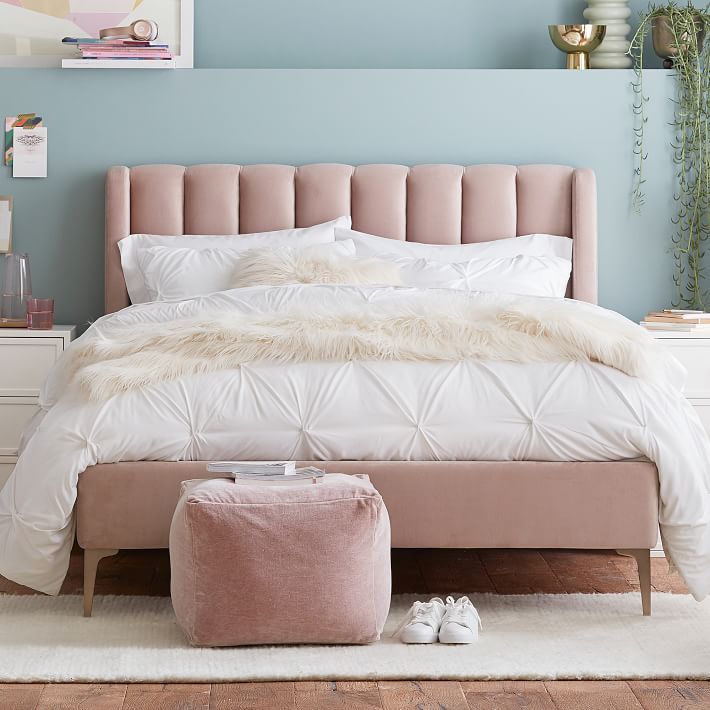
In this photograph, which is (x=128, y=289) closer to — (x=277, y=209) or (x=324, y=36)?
(x=277, y=209)

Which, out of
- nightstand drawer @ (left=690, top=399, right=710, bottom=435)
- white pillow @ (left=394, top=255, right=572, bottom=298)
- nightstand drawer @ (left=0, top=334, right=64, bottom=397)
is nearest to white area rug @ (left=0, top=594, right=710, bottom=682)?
nightstand drawer @ (left=690, top=399, right=710, bottom=435)

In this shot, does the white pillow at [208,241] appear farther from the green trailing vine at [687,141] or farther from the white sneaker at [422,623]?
the white sneaker at [422,623]

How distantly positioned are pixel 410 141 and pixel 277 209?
60 centimetres

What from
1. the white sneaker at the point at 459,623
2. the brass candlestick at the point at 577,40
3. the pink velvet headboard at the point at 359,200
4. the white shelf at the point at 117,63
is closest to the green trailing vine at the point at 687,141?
the brass candlestick at the point at 577,40

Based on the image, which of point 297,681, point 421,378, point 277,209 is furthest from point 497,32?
point 297,681

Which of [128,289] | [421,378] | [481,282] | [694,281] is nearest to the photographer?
[421,378]

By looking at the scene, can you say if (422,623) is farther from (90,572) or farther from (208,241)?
(208,241)

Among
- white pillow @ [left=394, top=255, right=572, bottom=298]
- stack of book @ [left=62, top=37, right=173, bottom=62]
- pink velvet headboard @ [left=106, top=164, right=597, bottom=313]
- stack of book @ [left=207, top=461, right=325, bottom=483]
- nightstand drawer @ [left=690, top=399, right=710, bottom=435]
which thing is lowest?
nightstand drawer @ [left=690, top=399, right=710, bottom=435]

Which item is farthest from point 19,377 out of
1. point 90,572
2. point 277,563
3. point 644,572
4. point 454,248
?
point 644,572

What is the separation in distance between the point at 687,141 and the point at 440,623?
2.58m

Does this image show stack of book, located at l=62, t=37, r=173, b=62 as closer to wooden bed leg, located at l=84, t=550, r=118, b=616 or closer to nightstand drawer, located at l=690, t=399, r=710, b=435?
wooden bed leg, located at l=84, t=550, r=118, b=616

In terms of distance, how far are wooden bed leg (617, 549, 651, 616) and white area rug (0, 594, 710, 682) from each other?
0.12 feet

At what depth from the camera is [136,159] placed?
4.23m

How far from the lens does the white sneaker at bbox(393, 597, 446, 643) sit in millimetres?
2379
